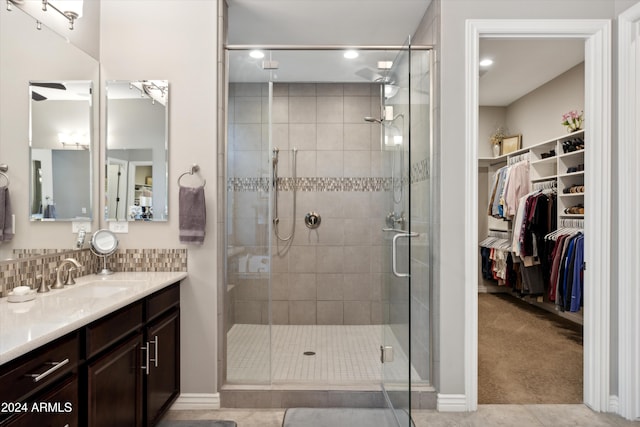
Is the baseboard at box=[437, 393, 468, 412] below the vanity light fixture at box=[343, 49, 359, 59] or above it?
below

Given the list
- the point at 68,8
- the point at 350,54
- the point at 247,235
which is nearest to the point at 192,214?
the point at 247,235

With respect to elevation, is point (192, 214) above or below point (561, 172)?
below

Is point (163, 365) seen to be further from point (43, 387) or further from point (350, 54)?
point (350, 54)

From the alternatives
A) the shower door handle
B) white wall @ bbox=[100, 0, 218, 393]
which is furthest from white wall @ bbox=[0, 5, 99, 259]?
the shower door handle

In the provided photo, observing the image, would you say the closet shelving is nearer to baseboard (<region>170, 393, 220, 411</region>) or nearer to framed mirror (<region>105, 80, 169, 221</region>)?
baseboard (<region>170, 393, 220, 411</region>)

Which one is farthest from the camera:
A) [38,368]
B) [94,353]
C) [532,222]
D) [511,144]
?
[511,144]

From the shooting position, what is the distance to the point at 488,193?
20.4 ft

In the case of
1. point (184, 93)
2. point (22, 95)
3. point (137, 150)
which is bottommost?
point (137, 150)

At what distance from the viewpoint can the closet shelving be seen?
13.9 feet

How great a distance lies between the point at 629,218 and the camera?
2.38 m

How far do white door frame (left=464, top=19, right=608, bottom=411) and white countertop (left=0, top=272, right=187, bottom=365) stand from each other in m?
1.90

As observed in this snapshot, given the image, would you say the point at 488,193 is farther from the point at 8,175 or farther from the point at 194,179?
the point at 8,175

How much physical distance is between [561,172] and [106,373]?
4.80m

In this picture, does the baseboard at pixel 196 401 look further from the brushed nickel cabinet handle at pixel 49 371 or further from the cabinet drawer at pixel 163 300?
the brushed nickel cabinet handle at pixel 49 371
